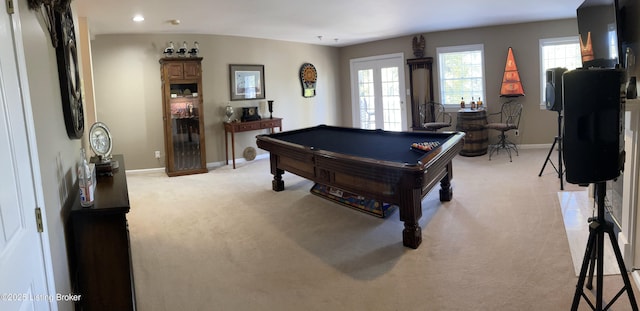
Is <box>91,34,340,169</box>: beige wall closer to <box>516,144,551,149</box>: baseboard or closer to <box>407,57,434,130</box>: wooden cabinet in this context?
<box>407,57,434,130</box>: wooden cabinet

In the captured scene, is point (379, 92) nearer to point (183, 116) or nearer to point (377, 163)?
point (183, 116)

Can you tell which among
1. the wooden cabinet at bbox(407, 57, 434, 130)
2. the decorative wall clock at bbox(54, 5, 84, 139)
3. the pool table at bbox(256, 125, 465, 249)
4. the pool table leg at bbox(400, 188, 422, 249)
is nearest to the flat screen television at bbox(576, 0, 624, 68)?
the pool table at bbox(256, 125, 465, 249)

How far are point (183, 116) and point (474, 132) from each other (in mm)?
4704

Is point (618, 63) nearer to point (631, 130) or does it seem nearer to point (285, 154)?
point (631, 130)

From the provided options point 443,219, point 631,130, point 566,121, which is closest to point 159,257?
point 443,219

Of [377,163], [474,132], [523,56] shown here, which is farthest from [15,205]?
[523,56]

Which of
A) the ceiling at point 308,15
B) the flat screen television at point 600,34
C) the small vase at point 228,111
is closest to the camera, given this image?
the flat screen television at point 600,34

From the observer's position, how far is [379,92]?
28.7 ft

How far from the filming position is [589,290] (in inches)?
97.9

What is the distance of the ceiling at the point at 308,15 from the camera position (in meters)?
4.75

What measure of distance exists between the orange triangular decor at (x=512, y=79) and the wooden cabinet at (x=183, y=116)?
16.8ft

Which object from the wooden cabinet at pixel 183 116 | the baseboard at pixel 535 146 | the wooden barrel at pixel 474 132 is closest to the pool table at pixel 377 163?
the wooden cabinet at pixel 183 116

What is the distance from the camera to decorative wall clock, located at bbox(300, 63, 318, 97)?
27.2 feet

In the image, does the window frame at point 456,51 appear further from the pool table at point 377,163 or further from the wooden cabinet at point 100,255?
the wooden cabinet at point 100,255
